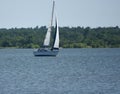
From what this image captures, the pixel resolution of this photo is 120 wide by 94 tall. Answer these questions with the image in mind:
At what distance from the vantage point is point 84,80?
176ft

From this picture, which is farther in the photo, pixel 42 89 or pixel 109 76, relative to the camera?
pixel 109 76

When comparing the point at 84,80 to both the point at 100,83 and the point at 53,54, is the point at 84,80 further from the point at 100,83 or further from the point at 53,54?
the point at 53,54

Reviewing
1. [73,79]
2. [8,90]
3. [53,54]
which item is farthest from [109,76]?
[53,54]

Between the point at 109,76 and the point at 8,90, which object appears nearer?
the point at 8,90

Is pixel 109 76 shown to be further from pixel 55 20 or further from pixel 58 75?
pixel 55 20

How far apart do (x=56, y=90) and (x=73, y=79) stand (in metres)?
9.30

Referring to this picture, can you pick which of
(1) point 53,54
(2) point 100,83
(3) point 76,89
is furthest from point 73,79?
(1) point 53,54

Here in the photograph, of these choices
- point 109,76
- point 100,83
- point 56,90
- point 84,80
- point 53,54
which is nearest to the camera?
point 56,90

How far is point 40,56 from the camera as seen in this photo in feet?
342

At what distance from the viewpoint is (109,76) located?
2280 inches

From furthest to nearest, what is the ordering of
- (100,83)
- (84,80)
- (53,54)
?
(53,54) < (84,80) < (100,83)

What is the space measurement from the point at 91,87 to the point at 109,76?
10946 mm

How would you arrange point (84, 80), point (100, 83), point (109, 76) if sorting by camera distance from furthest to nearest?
1. point (109, 76)
2. point (84, 80)
3. point (100, 83)

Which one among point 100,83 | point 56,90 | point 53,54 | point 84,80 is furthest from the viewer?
point 53,54
